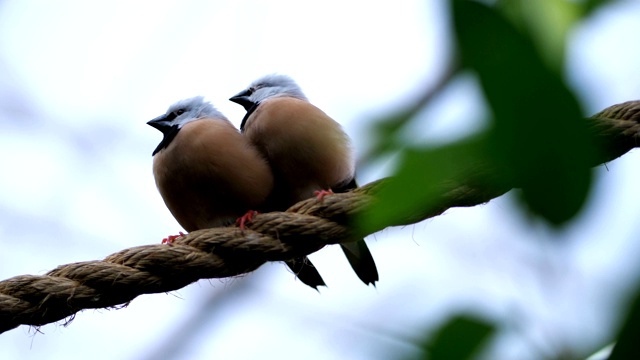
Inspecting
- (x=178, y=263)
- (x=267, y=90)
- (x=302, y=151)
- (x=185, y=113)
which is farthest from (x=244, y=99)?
(x=178, y=263)

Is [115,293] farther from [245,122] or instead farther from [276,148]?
[245,122]

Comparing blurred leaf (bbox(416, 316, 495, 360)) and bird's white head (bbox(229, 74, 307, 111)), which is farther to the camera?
bird's white head (bbox(229, 74, 307, 111))

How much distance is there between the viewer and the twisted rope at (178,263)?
2406 mm

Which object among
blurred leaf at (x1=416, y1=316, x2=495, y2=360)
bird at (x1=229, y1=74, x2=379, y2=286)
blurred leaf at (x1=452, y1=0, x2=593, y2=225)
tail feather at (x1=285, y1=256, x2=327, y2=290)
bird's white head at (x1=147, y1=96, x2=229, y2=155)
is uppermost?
bird's white head at (x1=147, y1=96, x2=229, y2=155)

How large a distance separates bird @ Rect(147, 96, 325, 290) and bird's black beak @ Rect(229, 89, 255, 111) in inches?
19.8

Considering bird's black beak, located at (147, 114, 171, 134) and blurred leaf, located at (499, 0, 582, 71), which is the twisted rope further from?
blurred leaf, located at (499, 0, 582, 71)

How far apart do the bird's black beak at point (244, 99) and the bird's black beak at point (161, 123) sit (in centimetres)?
34

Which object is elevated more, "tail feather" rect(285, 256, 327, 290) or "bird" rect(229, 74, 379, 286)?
"bird" rect(229, 74, 379, 286)

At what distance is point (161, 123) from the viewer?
153 inches

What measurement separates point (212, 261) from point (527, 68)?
2.12m

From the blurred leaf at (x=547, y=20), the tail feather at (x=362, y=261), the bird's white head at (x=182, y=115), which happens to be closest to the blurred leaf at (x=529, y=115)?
the blurred leaf at (x=547, y=20)

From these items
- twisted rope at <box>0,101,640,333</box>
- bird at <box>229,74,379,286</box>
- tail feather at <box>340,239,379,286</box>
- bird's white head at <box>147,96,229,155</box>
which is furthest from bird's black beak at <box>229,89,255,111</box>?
twisted rope at <box>0,101,640,333</box>

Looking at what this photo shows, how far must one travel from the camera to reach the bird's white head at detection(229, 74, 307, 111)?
3.90 metres

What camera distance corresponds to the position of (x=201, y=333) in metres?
5.46
